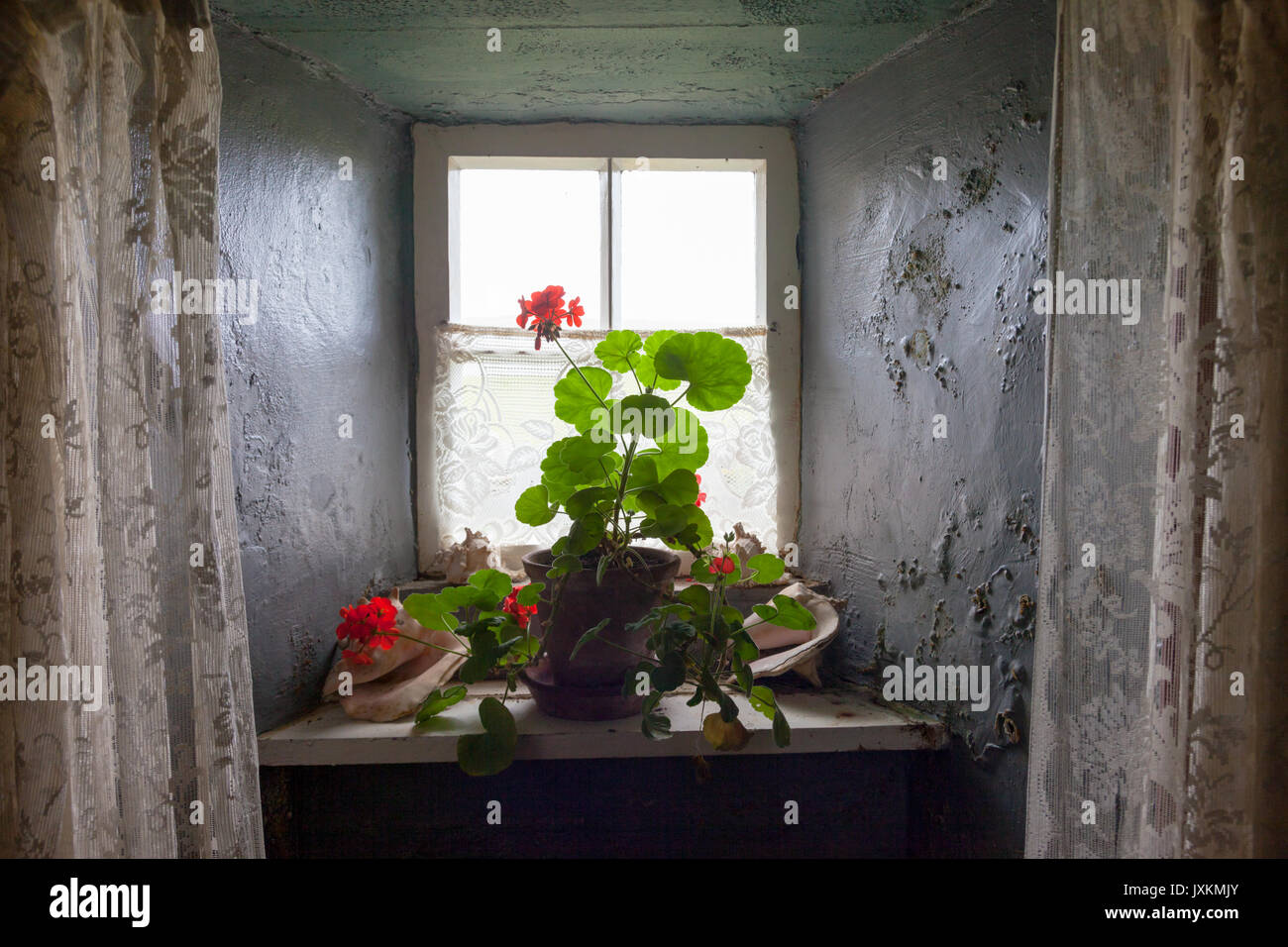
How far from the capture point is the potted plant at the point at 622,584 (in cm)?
111

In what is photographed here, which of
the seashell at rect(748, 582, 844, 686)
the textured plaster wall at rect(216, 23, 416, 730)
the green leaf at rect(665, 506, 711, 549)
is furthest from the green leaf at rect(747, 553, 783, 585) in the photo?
the textured plaster wall at rect(216, 23, 416, 730)

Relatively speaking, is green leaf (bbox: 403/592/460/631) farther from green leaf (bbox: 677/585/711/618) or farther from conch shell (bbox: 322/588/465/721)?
green leaf (bbox: 677/585/711/618)

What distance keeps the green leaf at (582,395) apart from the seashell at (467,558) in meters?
0.52

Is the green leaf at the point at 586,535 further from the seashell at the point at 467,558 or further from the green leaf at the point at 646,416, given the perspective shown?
the seashell at the point at 467,558

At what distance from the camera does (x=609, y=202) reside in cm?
170

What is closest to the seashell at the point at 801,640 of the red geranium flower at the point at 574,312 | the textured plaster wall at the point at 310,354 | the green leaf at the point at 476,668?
the green leaf at the point at 476,668

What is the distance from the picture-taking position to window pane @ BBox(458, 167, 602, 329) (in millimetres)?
1704

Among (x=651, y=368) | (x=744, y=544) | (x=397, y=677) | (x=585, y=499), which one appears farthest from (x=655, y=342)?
(x=397, y=677)

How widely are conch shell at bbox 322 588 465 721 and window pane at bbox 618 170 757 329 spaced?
795 mm
